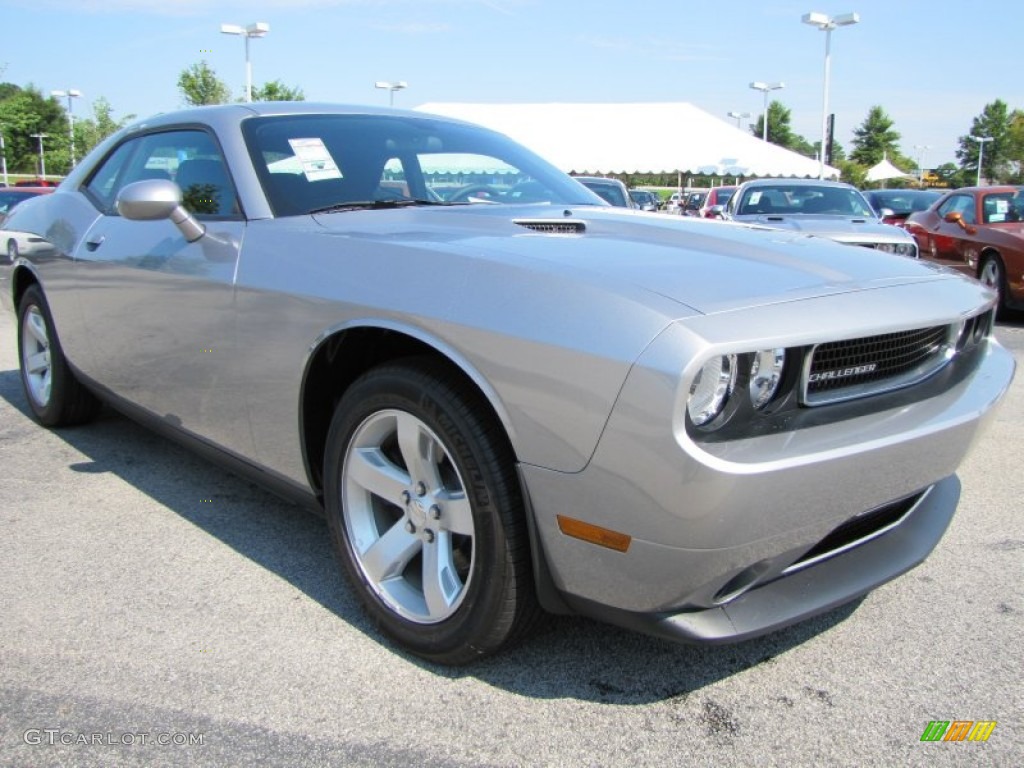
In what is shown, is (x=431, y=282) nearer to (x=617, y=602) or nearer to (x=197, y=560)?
(x=617, y=602)

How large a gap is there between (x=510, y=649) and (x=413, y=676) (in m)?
0.26

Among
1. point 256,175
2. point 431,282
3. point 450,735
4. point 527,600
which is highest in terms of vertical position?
point 256,175

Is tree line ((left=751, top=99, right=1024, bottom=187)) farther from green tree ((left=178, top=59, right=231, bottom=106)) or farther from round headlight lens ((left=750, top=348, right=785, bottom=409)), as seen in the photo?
round headlight lens ((left=750, top=348, right=785, bottom=409))

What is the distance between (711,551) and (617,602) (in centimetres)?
26

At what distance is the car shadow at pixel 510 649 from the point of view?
227cm

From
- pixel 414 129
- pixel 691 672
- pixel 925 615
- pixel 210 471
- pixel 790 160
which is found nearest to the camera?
pixel 691 672

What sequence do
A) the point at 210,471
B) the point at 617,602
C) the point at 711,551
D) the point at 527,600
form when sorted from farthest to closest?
1. the point at 210,471
2. the point at 527,600
3. the point at 617,602
4. the point at 711,551

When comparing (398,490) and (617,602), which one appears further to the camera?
(398,490)

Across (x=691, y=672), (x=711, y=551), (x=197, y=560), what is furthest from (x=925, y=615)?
(x=197, y=560)

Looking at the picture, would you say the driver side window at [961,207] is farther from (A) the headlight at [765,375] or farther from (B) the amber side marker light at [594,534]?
(B) the amber side marker light at [594,534]

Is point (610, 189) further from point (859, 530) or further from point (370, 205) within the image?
point (859, 530)

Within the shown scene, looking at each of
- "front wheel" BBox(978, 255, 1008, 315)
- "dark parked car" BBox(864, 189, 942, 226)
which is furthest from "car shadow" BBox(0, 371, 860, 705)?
"dark parked car" BBox(864, 189, 942, 226)

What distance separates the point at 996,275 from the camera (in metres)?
9.32

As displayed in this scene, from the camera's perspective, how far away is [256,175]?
292cm
